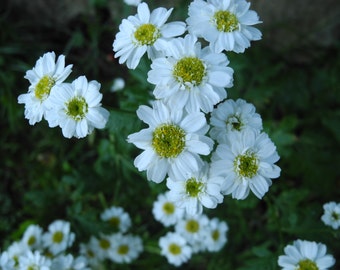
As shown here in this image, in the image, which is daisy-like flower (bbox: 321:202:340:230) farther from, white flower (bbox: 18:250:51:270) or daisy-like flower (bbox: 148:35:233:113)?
white flower (bbox: 18:250:51:270)

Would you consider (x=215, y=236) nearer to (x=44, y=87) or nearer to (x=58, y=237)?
(x=58, y=237)

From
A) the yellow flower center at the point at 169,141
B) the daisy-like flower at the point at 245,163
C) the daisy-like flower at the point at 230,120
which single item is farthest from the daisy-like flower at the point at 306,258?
the yellow flower center at the point at 169,141

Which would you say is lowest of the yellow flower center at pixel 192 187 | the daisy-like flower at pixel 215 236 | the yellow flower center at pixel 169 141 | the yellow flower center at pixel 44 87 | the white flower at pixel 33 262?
the white flower at pixel 33 262

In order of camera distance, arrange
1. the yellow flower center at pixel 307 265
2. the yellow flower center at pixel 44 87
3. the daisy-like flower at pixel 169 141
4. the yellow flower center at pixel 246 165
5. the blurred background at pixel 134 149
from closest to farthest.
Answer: the daisy-like flower at pixel 169 141
the yellow flower center at pixel 246 165
the yellow flower center at pixel 44 87
the yellow flower center at pixel 307 265
the blurred background at pixel 134 149

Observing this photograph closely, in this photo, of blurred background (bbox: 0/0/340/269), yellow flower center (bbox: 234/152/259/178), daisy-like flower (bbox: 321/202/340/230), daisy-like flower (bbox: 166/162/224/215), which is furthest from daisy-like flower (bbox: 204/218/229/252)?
yellow flower center (bbox: 234/152/259/178)

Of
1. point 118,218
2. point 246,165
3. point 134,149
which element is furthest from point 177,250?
point 246,165

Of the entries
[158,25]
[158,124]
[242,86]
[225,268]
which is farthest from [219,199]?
[242,86]

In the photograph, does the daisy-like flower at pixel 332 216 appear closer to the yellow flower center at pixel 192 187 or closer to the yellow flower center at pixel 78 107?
the yellow flower center at pixel 192 187
